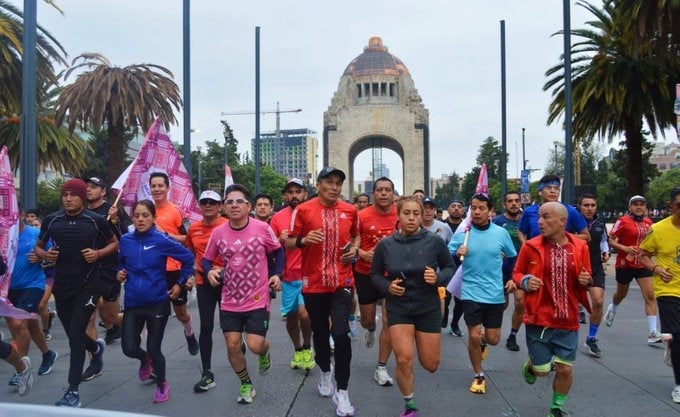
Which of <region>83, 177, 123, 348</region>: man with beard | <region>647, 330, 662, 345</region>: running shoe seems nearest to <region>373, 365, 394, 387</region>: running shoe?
<region>83, 177, 123, 348</region>: man with beard

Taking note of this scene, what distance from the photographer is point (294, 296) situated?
695 cm

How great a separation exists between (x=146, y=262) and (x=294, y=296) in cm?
189

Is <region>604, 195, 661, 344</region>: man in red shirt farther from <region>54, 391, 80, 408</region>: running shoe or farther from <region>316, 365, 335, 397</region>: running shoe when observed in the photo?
<region>54, 391, 80, 408</region>: running shoe

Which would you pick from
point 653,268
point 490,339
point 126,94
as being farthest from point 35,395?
point 126,94

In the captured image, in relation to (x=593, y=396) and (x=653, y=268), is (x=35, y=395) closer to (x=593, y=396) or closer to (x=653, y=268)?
(x=593, y=396)

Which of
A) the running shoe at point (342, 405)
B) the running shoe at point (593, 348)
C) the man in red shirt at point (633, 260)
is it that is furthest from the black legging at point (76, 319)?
the man in red shirt at point (633, 260)

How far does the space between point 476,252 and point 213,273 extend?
2672mm

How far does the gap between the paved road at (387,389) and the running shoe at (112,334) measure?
1.86ft

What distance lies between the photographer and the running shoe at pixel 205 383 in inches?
229

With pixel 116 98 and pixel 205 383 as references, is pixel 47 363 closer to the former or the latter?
pixel 205 383

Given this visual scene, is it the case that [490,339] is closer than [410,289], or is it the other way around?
[410,289]

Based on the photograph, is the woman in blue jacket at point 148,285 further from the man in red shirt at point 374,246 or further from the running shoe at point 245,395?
the man in red shirt at point 374,246

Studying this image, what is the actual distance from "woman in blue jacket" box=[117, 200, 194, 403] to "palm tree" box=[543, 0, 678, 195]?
15.4 meters

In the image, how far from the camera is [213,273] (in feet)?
17.4
